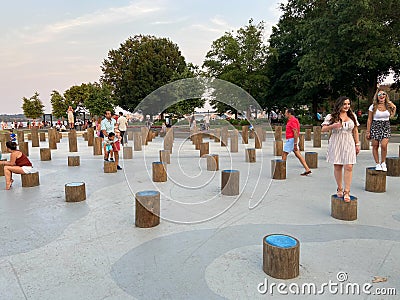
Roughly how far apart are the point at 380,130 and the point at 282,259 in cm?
519

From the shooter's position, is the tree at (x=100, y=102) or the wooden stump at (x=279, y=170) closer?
the wooden stump at (x=279, y=170)

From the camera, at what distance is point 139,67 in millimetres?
38062

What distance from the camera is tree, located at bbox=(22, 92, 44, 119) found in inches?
1620

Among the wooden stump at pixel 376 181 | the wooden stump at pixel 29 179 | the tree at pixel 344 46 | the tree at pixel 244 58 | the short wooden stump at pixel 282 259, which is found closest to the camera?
the short wooden stump at pixel 282 259

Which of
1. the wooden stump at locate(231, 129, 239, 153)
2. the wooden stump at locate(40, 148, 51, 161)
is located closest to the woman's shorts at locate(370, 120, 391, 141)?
the wooden stump at locate(231, 129, 239, 153)

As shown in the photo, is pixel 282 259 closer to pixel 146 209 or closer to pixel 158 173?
pixel 146 209

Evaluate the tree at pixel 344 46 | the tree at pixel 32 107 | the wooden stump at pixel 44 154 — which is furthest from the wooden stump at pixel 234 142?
the tree at pixel 32 107

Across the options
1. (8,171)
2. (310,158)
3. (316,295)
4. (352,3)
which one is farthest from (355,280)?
(352,3)

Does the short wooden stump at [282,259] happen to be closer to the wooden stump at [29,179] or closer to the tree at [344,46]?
the wooden stump at [29,179]

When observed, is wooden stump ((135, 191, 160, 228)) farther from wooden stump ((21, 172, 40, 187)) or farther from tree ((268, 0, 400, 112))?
tree ((268, 0, 400, 112))

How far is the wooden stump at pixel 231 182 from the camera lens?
6.13 m

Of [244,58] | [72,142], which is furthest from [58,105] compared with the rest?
[72,142]

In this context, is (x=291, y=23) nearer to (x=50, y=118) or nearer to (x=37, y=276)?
(x=50, y=118)

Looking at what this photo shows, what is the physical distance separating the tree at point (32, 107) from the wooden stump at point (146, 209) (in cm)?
4269
